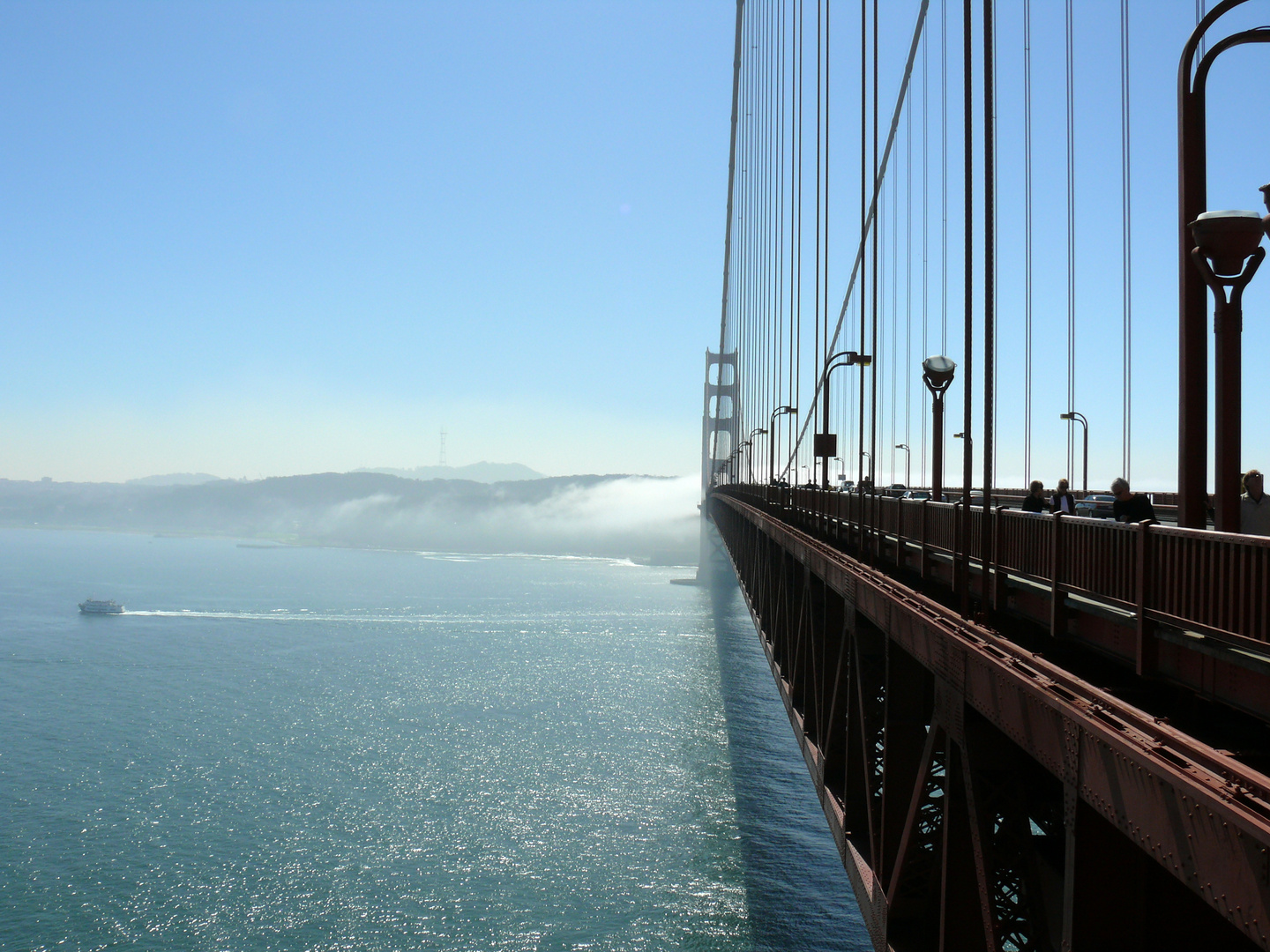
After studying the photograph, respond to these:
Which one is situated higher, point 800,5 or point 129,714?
point 800,5

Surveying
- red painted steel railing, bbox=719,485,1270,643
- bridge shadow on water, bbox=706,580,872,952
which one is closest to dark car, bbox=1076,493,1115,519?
red painted steel railing, bbox=719,485,1270,643

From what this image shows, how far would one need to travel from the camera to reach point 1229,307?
520cm

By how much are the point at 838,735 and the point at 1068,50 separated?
1402 cm

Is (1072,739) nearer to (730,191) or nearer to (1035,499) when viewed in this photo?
(1035,499)

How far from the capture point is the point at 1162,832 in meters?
3.16

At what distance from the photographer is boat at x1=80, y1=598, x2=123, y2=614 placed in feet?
251

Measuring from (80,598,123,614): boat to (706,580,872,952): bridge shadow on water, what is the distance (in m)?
54.4

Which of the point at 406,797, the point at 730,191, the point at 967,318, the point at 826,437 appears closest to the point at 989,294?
the point at 967,318

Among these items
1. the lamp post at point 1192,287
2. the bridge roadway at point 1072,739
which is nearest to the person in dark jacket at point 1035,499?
the bridge roadway at point 1072,739

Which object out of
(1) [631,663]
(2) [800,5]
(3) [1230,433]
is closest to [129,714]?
(1) [631,663]

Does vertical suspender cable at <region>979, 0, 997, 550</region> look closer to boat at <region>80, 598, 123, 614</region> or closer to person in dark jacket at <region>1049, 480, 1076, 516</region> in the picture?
person in dark jacket at <region>1049, 480, 1076, 516</region>

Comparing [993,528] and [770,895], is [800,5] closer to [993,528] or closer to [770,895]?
[770,895]

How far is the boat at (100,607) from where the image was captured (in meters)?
76.4

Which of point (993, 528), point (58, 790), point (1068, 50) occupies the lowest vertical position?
point (58, 790)
